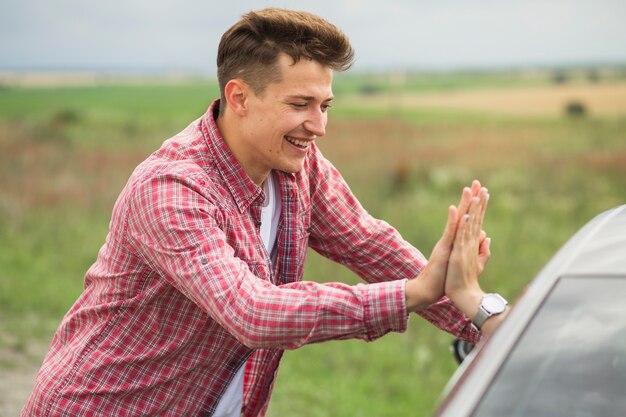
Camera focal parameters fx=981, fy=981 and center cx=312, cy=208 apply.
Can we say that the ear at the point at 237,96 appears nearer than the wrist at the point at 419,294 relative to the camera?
No

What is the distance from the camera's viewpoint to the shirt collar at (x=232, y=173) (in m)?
2.59

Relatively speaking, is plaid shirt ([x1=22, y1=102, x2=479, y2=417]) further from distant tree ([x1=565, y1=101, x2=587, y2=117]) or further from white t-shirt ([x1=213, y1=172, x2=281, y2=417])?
distant tree ([x1=565, y1=101, x2=587, y2=117])

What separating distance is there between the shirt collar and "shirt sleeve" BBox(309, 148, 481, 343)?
370 millimetres

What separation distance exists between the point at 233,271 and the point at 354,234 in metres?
0.76

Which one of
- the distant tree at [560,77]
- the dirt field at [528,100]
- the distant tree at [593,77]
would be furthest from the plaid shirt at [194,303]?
the distant tree at [560,77]

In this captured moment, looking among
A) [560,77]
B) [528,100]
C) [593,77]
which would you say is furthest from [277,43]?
[560,77]

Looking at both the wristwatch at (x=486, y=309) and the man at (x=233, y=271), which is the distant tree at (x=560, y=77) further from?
the wristwatch at (x=486, y=309)

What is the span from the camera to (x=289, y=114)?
2.59 metres

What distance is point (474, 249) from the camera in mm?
2307

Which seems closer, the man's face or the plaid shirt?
the plaid shirt

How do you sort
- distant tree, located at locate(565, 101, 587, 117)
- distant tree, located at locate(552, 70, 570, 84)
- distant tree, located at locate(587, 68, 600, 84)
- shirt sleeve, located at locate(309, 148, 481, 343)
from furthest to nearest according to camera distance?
1. distant tree, located at locate(552, 70, 570, 84)
2. distant tree, located at locate(587, 68, 600, 84)
3. distant tree, located at locate(565, 101, 587, 117)
4. shirt sleeve, located at locate(309, 148, 481, 343)

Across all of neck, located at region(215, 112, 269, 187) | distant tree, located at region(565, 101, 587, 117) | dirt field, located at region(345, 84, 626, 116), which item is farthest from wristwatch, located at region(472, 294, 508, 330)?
distant tree, located at region(565, 101, 587, 117)

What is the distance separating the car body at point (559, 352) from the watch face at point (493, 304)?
18 centimetres

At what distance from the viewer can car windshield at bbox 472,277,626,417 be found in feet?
6.13
